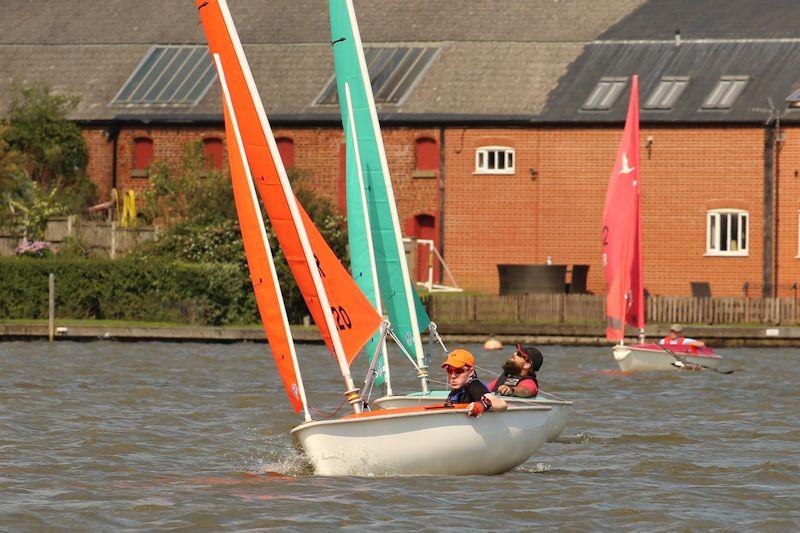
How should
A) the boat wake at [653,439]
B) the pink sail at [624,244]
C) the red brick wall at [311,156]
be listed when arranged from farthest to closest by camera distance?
1. the red brick wall at [311,156]
2. the pink sail at [624,244]
3. the boat wake at [653,439]

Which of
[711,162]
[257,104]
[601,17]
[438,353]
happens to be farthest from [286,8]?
[257,104]

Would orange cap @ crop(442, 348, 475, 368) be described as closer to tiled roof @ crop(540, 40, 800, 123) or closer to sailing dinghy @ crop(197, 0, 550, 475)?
sailing dinghy @ crop(197, 0, 550, 475)

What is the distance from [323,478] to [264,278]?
2.32m

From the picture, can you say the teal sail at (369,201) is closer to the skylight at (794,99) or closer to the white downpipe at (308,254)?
the white downpipe at (308,254)

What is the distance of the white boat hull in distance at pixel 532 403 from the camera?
19.5 meters

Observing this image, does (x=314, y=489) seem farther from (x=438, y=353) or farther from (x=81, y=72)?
(x=81, y=72)

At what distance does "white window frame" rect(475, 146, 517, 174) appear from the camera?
185ft

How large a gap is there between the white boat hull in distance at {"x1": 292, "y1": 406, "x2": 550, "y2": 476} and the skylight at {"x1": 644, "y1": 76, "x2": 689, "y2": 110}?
37091mm

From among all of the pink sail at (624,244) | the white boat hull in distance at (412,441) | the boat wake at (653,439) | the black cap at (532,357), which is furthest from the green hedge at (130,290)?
the white boat hull in distance at (412,441)

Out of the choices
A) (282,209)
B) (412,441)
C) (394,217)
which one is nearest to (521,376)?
(412,441)

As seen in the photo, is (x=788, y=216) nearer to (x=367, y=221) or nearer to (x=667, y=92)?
(x=667, y=92)

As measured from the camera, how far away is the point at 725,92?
54.5 meters

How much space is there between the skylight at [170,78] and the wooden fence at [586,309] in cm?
1669

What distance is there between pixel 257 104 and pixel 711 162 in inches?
1457
